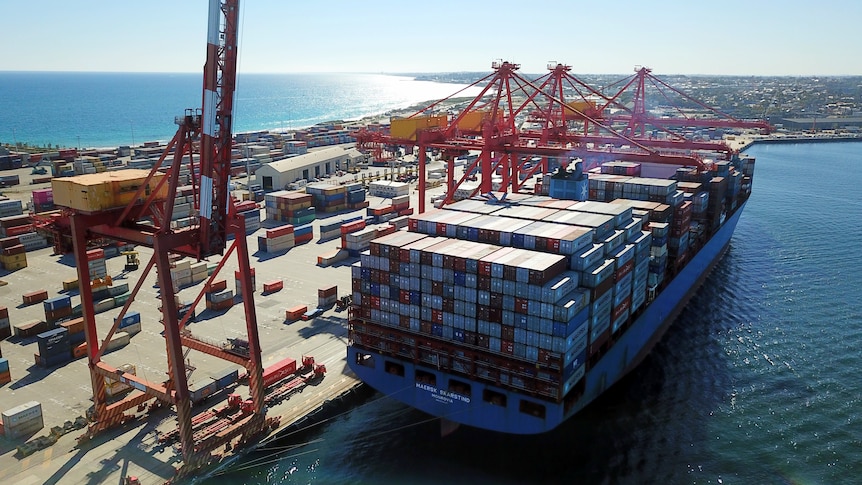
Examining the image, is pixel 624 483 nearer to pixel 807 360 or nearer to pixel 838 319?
pixel 807 360

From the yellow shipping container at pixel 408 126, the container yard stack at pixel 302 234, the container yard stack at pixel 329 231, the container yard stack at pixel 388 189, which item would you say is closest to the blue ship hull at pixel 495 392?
the yellow shipping container at pixel 408 126

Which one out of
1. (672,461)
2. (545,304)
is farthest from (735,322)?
(545,304)

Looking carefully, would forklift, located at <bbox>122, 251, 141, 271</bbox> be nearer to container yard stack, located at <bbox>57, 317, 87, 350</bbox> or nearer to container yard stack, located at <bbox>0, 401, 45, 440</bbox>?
container yard stack, located at <bbox>57, 317, 87, 350</bbox>

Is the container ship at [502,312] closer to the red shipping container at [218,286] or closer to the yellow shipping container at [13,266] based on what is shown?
the red shipping container at [218,286]

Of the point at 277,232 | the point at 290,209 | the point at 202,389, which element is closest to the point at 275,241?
the point at 277,232

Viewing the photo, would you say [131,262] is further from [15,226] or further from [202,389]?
[202,389]
